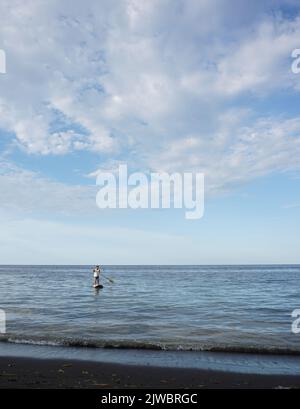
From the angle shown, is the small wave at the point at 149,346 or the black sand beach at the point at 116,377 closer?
the black sand beach at the point at 116,377

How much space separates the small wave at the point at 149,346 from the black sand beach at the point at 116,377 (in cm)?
296

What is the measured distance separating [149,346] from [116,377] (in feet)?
14.5

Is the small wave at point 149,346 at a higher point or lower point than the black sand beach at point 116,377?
lower

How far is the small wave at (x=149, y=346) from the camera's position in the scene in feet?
46.4

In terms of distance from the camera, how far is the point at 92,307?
27031 mm

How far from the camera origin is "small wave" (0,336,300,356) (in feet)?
46.4

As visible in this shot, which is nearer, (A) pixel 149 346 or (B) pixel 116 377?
(B) pixel 116 377

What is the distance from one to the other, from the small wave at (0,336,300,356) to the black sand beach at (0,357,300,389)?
2.96 metres

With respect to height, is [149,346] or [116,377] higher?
[116,377]

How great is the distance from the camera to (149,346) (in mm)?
14656
